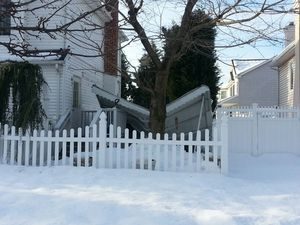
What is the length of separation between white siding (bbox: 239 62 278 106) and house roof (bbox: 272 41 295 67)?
1320 centimetres

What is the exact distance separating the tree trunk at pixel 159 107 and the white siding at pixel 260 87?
27870mm

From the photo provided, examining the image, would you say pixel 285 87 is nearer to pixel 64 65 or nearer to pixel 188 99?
pixel 188 99

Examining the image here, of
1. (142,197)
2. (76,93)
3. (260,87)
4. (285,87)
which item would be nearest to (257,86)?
(260,87)

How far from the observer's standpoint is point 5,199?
7.52 m

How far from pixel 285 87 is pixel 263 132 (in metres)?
11.4

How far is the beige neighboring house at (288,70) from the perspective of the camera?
2073 cm

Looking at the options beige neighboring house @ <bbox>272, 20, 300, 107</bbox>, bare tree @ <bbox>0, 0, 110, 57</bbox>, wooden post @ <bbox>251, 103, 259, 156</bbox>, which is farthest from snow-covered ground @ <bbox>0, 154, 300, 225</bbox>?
beige neighboring house @ <bbox>272, 20, 300, 107</bbox>

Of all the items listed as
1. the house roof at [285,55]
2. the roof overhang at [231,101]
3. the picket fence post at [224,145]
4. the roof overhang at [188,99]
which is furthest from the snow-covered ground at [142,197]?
the roof overhang at [231,101]

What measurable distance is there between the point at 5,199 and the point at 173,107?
843 cm

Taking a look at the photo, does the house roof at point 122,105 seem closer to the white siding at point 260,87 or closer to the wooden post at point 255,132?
the wooden post at point 255,132

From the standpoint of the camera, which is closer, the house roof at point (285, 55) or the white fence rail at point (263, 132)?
the white fence rail at point (263, 132)

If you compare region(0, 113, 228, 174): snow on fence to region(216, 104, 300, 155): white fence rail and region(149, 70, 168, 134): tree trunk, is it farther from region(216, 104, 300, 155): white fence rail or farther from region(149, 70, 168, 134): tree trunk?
region(216, 104, 300, 155): white fence rail

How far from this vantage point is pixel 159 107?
42.2 ft

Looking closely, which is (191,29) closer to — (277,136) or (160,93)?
(160,93)
